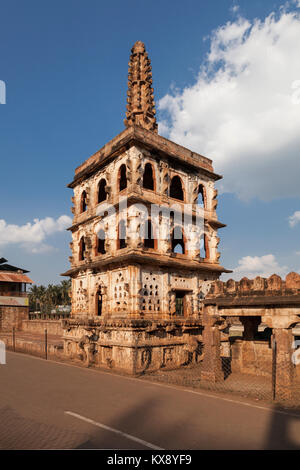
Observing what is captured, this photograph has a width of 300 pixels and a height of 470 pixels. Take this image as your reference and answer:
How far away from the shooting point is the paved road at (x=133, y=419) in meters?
7.16

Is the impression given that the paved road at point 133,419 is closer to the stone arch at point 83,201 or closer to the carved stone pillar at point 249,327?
the carved stone pillar at point 249,327

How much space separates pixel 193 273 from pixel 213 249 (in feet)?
9.44

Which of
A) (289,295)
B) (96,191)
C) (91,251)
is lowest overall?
(289,295)

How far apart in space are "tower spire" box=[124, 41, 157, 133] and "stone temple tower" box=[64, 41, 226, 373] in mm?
102

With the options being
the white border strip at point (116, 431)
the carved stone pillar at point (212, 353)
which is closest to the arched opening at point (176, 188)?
the carved stone pillar at point (212, 353)

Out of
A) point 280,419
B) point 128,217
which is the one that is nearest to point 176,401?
point 280,419

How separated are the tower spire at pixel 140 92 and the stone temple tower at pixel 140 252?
102 mm

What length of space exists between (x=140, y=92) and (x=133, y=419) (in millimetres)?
23193

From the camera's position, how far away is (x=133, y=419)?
870 cm

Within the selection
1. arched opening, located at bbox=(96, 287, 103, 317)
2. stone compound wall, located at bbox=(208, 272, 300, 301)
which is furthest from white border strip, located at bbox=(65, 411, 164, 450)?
arched opening, located at bbox=(96, 287, 103, 317)

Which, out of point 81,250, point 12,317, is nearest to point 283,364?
point 81,250

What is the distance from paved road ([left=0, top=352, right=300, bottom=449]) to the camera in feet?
23.5

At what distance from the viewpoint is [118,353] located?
17828 millimetres

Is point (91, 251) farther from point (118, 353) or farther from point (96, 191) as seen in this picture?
point (118, 353)
